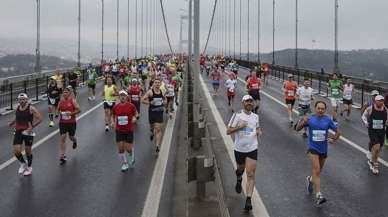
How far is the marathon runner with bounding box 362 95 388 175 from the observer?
39.6 feet

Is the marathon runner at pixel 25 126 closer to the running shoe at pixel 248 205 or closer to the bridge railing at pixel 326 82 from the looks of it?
the running shoe at pixel 248 205

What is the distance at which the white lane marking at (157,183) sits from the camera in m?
8.67

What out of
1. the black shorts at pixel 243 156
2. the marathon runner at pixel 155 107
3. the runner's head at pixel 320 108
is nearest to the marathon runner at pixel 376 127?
the runner's head at pixel 320 108

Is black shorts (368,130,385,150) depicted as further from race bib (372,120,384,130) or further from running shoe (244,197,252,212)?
running shoe (244,197,252,212)

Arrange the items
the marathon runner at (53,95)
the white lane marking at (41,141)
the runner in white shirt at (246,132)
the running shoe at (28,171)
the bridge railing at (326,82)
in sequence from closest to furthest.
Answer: the runner in white shirt at (246,132), the running shoe at (28,171), the white lane marking at (41,141), the marathon runner at (53,95), the bridge railing at (326,82)

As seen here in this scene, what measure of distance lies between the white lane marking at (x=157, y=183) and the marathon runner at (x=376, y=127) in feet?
15.0

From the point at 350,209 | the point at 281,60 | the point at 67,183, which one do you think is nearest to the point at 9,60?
the point at 67,183

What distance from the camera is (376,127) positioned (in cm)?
1221

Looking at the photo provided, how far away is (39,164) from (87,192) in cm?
311

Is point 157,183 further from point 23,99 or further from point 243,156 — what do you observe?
point 23,99

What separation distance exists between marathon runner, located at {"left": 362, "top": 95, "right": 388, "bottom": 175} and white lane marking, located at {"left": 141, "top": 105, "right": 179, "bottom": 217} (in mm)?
4561

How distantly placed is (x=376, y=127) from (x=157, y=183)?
5.10m

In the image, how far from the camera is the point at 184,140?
52.0 ft

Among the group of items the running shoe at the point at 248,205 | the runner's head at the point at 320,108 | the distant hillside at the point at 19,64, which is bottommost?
the running shoe at the point at 248,205
